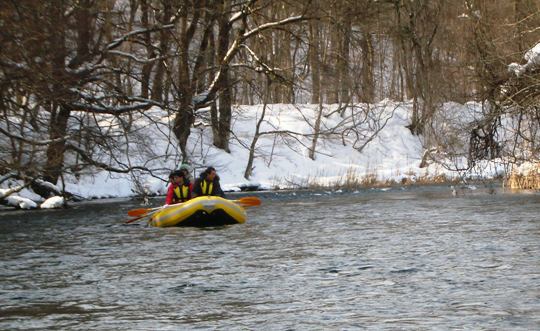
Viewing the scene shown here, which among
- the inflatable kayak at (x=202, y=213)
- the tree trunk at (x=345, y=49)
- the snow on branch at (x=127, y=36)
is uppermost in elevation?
the tree trunk at (x=345, y=49)

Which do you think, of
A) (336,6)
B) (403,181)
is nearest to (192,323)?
(336,6)

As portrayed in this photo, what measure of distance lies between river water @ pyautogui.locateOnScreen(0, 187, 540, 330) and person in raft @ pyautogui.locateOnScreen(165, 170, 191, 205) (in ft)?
2.88

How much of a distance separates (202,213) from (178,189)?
1.54m

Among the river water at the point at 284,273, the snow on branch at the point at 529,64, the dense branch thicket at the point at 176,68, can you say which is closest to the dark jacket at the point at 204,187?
the river water at the point at 284,273

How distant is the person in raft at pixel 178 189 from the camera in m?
17.7

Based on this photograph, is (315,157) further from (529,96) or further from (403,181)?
(529,96)

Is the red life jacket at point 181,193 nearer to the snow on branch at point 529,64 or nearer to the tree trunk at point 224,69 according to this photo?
the snow on branch at point 529,64

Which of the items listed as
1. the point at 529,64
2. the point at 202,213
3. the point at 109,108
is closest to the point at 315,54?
the point at 529,64

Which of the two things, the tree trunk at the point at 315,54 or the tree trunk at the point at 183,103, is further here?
the tree trunk at the point at 315,54

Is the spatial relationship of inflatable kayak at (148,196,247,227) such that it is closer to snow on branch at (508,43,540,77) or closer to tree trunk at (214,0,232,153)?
snow on branch at (508,43,540,77)

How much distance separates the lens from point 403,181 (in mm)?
30172

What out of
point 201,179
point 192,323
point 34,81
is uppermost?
point 34,81

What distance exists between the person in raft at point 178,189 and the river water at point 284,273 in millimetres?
878

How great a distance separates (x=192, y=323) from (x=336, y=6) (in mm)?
20384
